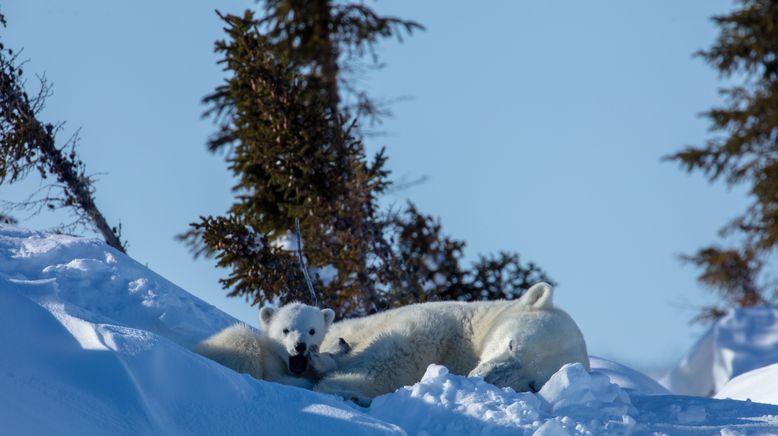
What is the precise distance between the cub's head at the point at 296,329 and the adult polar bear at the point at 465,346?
0.19m

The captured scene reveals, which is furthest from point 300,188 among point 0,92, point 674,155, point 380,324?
point 674,155

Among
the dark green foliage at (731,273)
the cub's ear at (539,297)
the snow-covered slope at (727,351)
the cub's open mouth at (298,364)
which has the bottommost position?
the cub's open mouth at (298,364)

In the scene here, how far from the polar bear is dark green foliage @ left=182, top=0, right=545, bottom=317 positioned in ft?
13.9

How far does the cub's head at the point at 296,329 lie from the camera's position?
19.8ft

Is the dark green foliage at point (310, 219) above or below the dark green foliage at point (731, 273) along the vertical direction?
below

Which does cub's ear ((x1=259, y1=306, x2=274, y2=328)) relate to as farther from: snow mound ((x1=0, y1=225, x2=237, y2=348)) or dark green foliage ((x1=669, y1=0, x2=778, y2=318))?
dark green foliage ((x1=669, y1=0, x2=778, y2=318))

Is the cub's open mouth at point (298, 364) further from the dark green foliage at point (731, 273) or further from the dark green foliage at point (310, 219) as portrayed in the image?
the dark green foliage at point (731, 273)

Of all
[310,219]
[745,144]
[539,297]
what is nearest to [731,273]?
[745,144]

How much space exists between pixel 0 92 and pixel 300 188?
3.57 metres

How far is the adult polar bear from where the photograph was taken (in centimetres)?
574

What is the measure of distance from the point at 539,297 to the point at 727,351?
11661 millimetres

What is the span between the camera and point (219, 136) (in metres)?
17.4

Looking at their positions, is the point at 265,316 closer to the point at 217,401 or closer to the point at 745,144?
the point at 217,401

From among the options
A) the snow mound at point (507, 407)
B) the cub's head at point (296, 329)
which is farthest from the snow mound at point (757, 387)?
the cub's head at point (296, 329)
